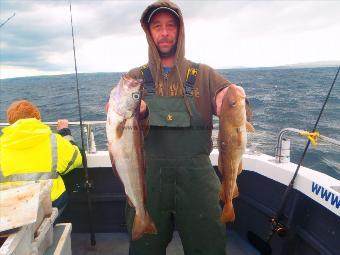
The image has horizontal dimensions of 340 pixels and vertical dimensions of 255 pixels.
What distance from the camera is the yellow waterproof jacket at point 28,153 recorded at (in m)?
3.60

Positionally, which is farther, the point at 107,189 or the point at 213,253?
the point at 107,189

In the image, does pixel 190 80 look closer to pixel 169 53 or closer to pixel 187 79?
pixel 187 79

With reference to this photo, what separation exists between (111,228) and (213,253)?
250cm

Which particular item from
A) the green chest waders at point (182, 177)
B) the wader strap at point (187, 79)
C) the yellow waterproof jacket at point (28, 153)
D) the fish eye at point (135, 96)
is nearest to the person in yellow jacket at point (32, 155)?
the yellow waterproof jacket at point (28, 153)

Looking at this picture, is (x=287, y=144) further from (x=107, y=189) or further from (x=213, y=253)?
(x=107, y=189)

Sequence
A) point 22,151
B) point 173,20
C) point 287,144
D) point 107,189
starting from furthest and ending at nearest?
1. point 107,189
2. point 287,144
3. point 22,151
4. point 173,20

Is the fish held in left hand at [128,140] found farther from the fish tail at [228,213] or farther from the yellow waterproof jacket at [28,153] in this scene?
the yellow waterproof jacket at [28,153]

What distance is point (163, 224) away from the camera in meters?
3.28

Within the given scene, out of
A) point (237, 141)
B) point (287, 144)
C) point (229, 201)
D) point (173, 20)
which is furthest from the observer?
point (287, 144)

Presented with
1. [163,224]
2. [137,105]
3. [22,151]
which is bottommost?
[163,224]

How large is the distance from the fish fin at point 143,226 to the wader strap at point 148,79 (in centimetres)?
114

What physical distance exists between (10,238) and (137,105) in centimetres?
125

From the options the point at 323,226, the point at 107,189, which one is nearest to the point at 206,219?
the point at 323,226

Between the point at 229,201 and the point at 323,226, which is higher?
the point at 229,201
